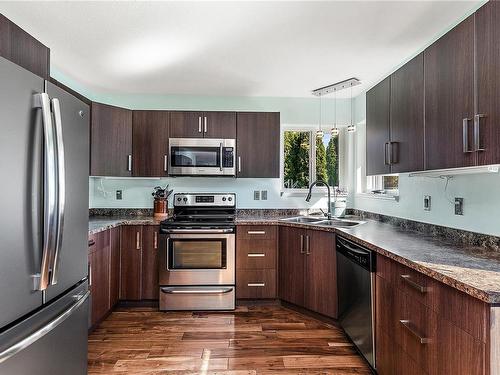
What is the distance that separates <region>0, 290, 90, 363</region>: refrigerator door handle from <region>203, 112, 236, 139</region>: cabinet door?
7.35ft

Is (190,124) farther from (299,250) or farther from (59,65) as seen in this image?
(299,250)

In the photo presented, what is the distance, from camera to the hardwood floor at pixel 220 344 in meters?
2.12

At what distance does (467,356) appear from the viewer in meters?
1.13

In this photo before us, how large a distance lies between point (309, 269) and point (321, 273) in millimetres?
134

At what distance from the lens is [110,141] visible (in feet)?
10.4

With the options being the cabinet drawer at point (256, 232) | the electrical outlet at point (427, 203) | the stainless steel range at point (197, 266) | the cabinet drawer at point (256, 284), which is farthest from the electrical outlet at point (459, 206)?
the stainless steel range at point (197, 266)

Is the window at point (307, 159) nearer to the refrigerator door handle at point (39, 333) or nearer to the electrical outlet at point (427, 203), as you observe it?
the electrical outlet at point (427, 203)

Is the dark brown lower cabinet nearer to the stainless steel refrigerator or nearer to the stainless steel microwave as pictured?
the stainless steel microwave

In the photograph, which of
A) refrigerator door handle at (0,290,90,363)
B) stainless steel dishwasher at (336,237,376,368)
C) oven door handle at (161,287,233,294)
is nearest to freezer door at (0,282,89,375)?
refrigerator door handle at (0,290,90,363)

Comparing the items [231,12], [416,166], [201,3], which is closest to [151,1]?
[201,3]

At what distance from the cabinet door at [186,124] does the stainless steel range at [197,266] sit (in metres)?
0.94

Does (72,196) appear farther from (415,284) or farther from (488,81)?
(488,81)

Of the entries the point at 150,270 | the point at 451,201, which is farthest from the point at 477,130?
the point at 150,270

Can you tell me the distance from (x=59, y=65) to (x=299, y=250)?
2.74m
